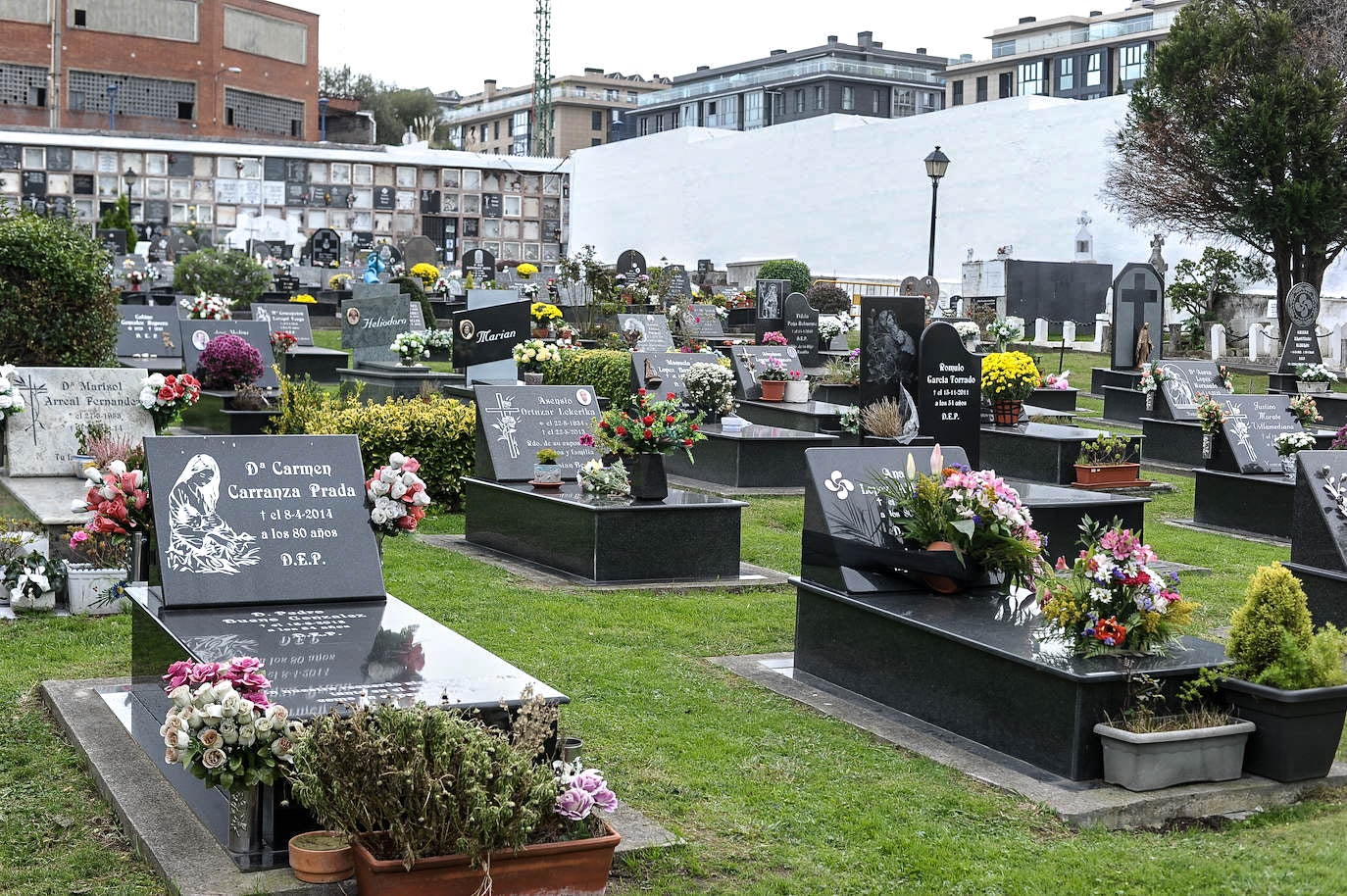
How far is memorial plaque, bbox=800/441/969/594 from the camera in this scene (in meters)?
7.43

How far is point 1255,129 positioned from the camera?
96.7 ft

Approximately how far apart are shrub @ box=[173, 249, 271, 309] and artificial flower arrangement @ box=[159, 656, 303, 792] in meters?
23.9

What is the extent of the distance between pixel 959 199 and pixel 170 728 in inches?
1795

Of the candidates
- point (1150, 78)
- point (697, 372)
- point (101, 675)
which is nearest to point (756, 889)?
point (101, 675)

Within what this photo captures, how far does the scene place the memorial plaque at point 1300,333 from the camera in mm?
23016

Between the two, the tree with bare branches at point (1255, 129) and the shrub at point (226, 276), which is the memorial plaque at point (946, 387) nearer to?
the shrub at point (226, 276)

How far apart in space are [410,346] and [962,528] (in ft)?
41.5

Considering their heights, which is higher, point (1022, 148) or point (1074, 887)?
point (1022, 148)

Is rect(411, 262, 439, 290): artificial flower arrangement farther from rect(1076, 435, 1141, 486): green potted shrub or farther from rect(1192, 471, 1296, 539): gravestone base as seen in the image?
rect(1192, 471, 1296, 539): gravestone base

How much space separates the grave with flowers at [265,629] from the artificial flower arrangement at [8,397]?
3.97 metres

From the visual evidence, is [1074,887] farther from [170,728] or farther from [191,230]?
[191,230]

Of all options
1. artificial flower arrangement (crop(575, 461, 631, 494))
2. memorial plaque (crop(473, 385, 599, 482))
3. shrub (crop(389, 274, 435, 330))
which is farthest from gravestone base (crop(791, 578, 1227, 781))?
shrub (crop(389, 274, 435, 330))

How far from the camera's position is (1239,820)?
5.54m

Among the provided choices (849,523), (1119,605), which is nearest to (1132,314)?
(849,523)
